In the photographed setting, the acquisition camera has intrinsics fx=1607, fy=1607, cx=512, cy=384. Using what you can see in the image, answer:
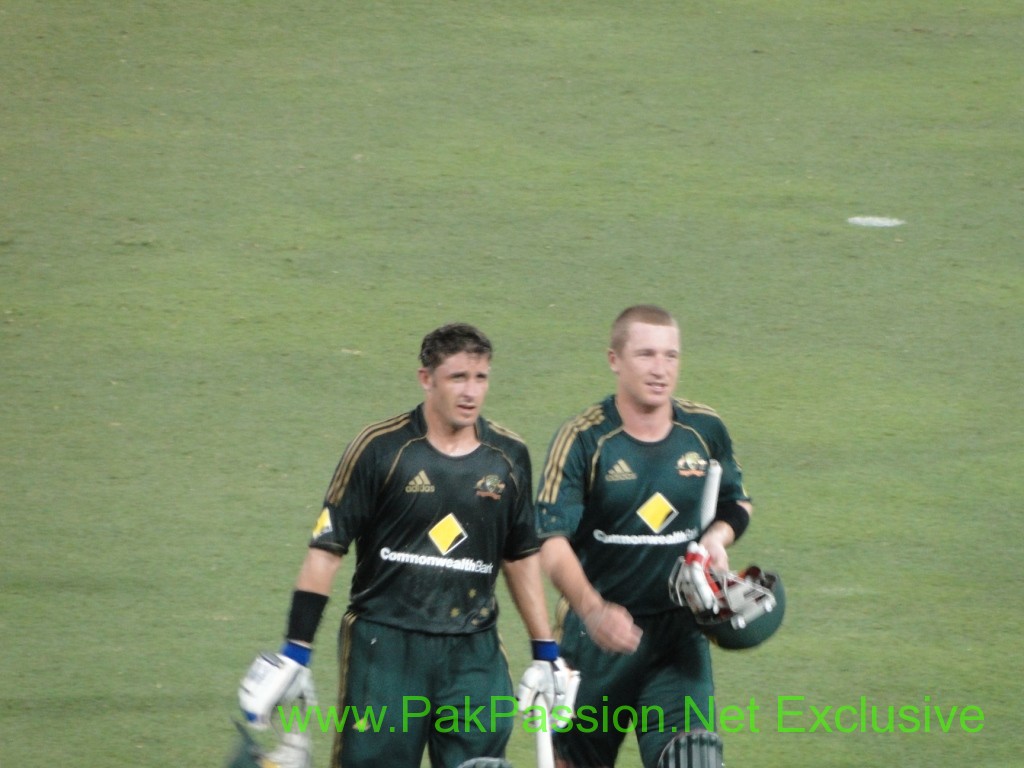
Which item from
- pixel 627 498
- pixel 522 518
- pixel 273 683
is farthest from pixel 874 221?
pixel 273 683

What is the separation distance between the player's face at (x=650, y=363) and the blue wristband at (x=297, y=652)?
1.50 m

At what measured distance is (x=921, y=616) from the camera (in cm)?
825

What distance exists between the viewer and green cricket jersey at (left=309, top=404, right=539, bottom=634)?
212 inches

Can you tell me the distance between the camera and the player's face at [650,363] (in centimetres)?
581

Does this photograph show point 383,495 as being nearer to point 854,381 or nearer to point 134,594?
point 134,594

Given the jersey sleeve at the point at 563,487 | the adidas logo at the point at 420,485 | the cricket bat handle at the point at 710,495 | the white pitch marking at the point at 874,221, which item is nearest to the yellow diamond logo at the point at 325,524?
the adidas logo at the point at 420,485

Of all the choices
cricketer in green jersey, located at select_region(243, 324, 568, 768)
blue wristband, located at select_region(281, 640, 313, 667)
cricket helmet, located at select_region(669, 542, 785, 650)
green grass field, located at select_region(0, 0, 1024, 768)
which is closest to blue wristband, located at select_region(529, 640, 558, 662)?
cricketer in green jersey, located at select_region(243, 324, 568, 768)

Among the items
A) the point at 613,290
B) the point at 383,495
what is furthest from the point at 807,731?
the point at 613,290

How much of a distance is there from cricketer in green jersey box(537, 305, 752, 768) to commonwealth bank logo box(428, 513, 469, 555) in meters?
0.41

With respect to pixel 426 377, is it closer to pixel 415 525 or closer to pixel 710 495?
pixel 415 525

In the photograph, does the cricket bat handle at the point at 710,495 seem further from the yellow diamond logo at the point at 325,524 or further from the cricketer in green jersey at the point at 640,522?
the yellow diamond logo at the point at 325,524

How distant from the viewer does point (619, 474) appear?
5844mm

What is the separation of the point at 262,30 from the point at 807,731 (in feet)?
32.3

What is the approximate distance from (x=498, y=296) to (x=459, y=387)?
6.04m
